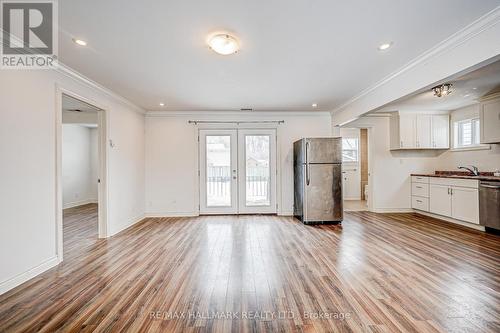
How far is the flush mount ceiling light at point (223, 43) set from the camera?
2.26 meters

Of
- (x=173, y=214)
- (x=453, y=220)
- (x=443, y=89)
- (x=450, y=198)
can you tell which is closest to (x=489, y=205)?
(x=450, y=198)

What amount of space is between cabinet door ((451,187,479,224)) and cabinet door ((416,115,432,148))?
52.7 inches

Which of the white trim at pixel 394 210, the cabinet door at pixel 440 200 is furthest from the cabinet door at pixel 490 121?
the white trim at pixel 394 210

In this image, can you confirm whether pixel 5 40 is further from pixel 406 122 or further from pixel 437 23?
pixel 406 122

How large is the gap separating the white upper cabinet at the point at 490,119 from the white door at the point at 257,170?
4167 mm

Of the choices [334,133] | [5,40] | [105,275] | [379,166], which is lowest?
[105,275]

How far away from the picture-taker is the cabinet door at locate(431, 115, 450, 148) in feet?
17.6

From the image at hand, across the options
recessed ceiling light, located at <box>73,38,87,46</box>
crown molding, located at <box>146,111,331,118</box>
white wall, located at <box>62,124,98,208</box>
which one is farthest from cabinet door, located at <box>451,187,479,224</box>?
white wall, located at <box>62,124,98,208</box>

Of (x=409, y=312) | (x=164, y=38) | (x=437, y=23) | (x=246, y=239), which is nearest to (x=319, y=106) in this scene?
(x=437, y=23)

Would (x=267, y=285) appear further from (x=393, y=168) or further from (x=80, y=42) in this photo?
(x=393, y=168)

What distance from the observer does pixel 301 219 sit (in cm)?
493

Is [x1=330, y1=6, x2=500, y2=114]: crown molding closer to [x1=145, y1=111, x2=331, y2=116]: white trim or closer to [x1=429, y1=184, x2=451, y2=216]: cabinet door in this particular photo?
[x1=145, y1=111, x2=331, y2=116]: white trim

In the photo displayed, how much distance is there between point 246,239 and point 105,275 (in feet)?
6.55

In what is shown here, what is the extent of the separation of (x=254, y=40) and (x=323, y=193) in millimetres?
3425
